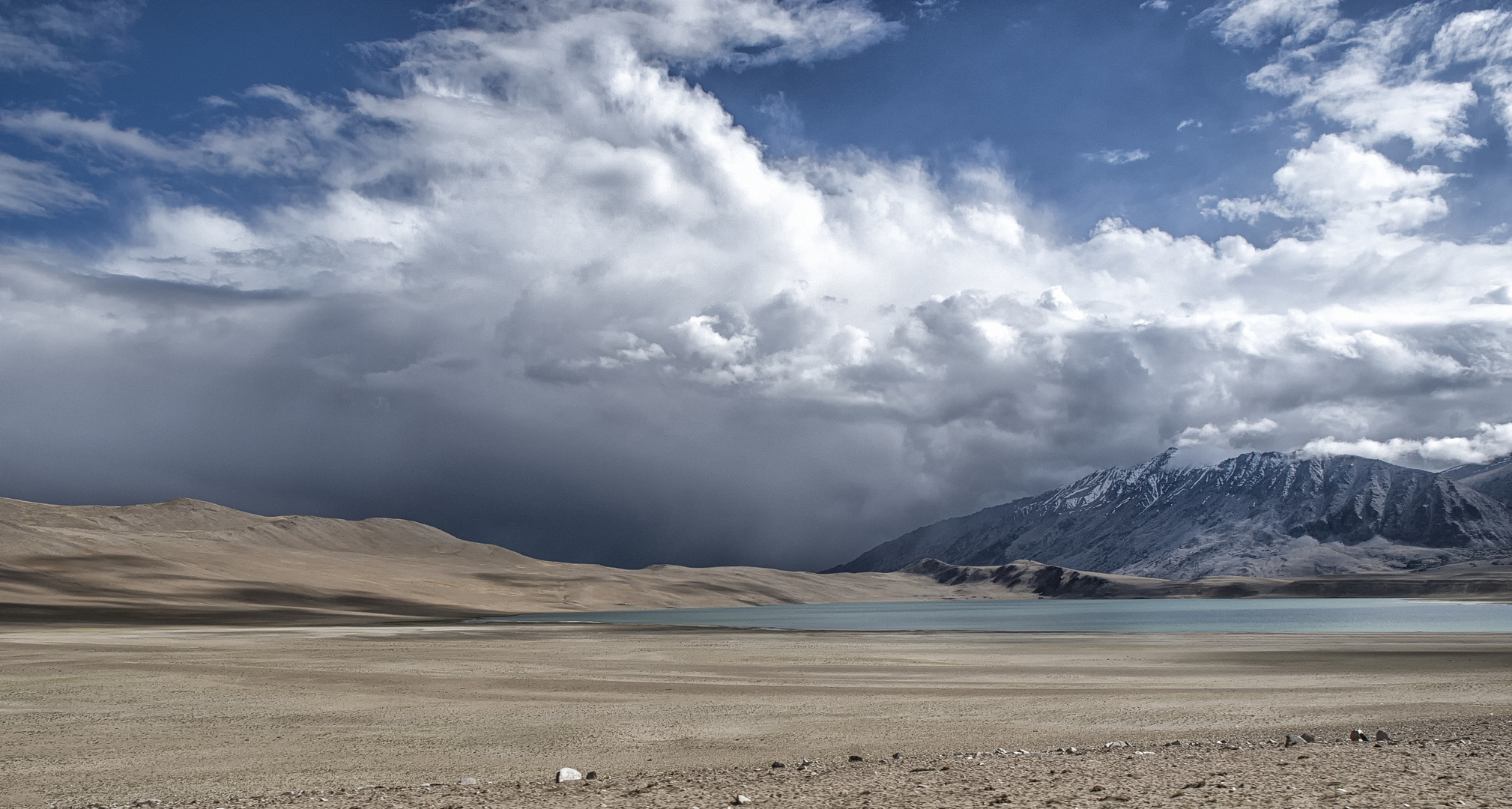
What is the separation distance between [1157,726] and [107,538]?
20193cm

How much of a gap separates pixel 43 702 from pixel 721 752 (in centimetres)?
2115

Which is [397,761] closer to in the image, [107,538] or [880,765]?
[880,765]

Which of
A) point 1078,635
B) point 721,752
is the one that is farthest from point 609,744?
point 1078,635

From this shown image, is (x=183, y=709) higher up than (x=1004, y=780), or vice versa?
(x=1004, y=780)

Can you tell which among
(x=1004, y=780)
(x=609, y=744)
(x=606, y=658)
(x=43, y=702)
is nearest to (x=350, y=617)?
(x=606, y=658)

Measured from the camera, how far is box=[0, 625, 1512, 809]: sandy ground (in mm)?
14688

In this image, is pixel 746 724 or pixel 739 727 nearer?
pixel 739 727

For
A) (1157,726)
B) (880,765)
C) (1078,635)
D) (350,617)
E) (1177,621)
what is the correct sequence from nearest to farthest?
1. (880,765)
2. (1157,726)
3. (1078,635)
4. (1177,621)
5. (350,617)

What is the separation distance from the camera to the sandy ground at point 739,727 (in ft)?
48.2

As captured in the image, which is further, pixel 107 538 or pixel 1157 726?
Result: pixel 107 538

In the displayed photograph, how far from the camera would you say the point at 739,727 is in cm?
2353

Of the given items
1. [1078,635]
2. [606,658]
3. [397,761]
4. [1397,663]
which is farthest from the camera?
[1078,635]

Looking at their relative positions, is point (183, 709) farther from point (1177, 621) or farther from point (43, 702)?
point (1177, 621)

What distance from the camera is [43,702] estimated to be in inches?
1055
